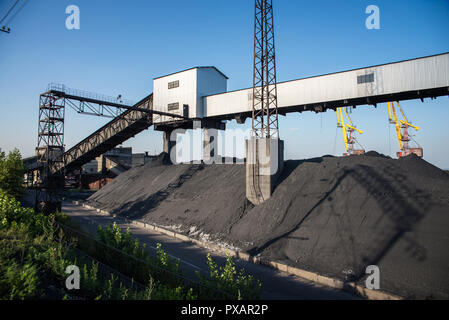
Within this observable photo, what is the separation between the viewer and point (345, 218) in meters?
13.1

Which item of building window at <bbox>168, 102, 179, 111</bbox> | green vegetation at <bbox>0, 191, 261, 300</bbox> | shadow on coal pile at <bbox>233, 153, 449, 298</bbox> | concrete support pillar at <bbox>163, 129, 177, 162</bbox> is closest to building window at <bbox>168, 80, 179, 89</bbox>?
building window at <bbox>168, 102, 179, 111</bbox>

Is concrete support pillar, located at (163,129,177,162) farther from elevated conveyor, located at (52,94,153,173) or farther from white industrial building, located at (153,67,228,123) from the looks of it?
elevated conveyor, located at (52,94,153,173)

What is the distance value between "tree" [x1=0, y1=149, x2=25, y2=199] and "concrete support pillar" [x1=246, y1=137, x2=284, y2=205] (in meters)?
17.2

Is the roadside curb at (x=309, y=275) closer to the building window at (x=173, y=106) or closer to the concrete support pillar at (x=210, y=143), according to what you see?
the concrete support pillar at (x=210, y=143)

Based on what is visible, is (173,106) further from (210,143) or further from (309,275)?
(309,275)

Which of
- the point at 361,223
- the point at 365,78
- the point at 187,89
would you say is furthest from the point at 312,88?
the point at 361,223

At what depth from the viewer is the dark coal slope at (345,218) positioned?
9.85m

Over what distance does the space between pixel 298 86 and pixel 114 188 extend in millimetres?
24571

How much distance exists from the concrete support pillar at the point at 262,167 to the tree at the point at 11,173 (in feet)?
56.5

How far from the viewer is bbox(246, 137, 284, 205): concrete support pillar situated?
17953 millimetres

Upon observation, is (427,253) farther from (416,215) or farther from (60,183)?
(60,183)

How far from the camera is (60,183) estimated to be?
85.0 ft

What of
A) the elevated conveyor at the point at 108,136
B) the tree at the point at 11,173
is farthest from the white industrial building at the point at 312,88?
the tree at the point at 11,173
